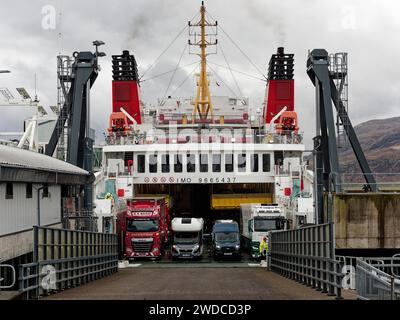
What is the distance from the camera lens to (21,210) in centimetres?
2047

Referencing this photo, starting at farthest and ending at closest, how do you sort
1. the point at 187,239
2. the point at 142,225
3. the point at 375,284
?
1. the point at 187,239
2. the point at 142,225
3. the point at 375,284

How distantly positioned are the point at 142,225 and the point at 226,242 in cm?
482

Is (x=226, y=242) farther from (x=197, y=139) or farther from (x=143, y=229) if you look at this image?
(x=197, y=139)

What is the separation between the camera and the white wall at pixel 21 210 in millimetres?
18688

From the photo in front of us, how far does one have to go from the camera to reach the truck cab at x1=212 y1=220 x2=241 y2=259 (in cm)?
3434

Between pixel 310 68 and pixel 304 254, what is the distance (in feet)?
64.7

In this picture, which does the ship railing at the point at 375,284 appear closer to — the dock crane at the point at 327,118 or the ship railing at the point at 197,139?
the dock crane at the point at 327,118

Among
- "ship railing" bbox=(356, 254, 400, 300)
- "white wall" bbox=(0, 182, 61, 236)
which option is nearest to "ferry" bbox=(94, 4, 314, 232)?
"white wall" bbox=(0, 182, 61, 236)

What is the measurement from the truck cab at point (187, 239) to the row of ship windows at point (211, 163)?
5169mm

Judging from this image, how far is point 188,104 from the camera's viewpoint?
5428 cm

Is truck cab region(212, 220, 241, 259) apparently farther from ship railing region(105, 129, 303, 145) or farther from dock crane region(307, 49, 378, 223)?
ship railing region(105, 129, 303, 145)

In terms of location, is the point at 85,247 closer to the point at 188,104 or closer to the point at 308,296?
the point at 308,296

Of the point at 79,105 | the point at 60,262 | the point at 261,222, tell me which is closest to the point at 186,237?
the point at 261,222

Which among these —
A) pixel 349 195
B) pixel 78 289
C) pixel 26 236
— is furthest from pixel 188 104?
pixel 78 289
